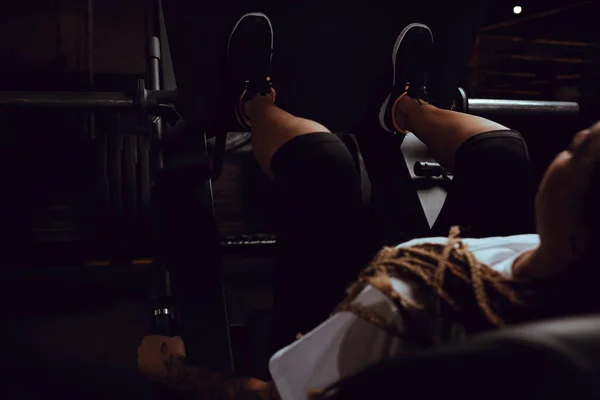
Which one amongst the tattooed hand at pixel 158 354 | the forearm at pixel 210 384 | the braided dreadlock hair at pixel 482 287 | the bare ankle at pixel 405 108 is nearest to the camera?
the braided dreadlock hair at pixel 482 287

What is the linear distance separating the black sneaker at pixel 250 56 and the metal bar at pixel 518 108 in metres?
0.52

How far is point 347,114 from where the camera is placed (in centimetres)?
129

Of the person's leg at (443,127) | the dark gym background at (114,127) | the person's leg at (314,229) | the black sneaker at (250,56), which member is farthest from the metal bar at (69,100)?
the person's leg at (443,127)

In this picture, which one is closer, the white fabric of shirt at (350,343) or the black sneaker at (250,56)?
the white fabric of shirt at (350,343)

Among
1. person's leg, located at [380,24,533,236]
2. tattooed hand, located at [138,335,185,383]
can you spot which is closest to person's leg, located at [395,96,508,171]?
person's leg, located at [380,24,533,236]

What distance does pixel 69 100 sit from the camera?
1104 millimetres

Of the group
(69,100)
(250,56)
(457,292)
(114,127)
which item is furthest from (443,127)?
(114,127)

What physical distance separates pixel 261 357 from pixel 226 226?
108 centimetres

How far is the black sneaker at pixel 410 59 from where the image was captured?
1084 mm

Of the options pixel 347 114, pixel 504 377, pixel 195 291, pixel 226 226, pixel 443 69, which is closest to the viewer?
pixel 504 377

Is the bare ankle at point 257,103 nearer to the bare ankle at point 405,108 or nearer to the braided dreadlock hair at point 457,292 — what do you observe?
the bare ankle at point 405,108

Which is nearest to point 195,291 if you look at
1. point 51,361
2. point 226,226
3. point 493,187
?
point 51,361

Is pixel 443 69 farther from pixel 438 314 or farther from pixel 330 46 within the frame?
pixel 438 314

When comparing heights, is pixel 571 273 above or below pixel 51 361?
above
